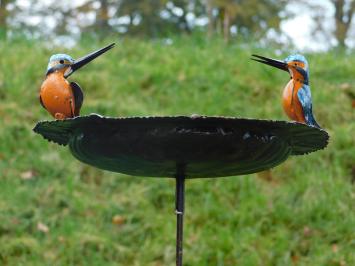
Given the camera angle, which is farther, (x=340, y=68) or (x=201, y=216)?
(x=340, y=68)

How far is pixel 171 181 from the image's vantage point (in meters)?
4.37

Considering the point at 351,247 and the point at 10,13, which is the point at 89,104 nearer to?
the point at 351,247

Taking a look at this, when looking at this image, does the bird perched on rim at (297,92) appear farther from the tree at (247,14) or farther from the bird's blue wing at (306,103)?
the tree at (247,14)

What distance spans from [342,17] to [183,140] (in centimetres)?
759

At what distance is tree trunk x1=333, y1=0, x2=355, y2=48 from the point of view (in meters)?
8.57

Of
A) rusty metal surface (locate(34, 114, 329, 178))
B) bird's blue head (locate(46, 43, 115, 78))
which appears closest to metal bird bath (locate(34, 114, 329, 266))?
rusty metal surface (locate(34, 114, 329, 178))

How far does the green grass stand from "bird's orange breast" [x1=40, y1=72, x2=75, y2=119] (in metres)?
2.14

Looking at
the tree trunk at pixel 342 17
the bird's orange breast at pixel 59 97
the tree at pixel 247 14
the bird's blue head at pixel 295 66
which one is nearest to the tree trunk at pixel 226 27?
the tree at pixel 247 14

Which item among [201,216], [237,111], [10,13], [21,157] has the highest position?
[10,13]

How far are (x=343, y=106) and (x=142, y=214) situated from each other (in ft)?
5.89

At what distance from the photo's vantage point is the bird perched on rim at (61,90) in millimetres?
1766

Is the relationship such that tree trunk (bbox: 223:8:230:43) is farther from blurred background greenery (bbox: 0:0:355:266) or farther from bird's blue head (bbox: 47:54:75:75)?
bird's blue head (bbox: 47:54:75:75)

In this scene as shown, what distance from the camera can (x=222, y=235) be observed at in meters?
3.93

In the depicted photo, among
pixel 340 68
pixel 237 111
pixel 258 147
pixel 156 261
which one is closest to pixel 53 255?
pixel 156 261
